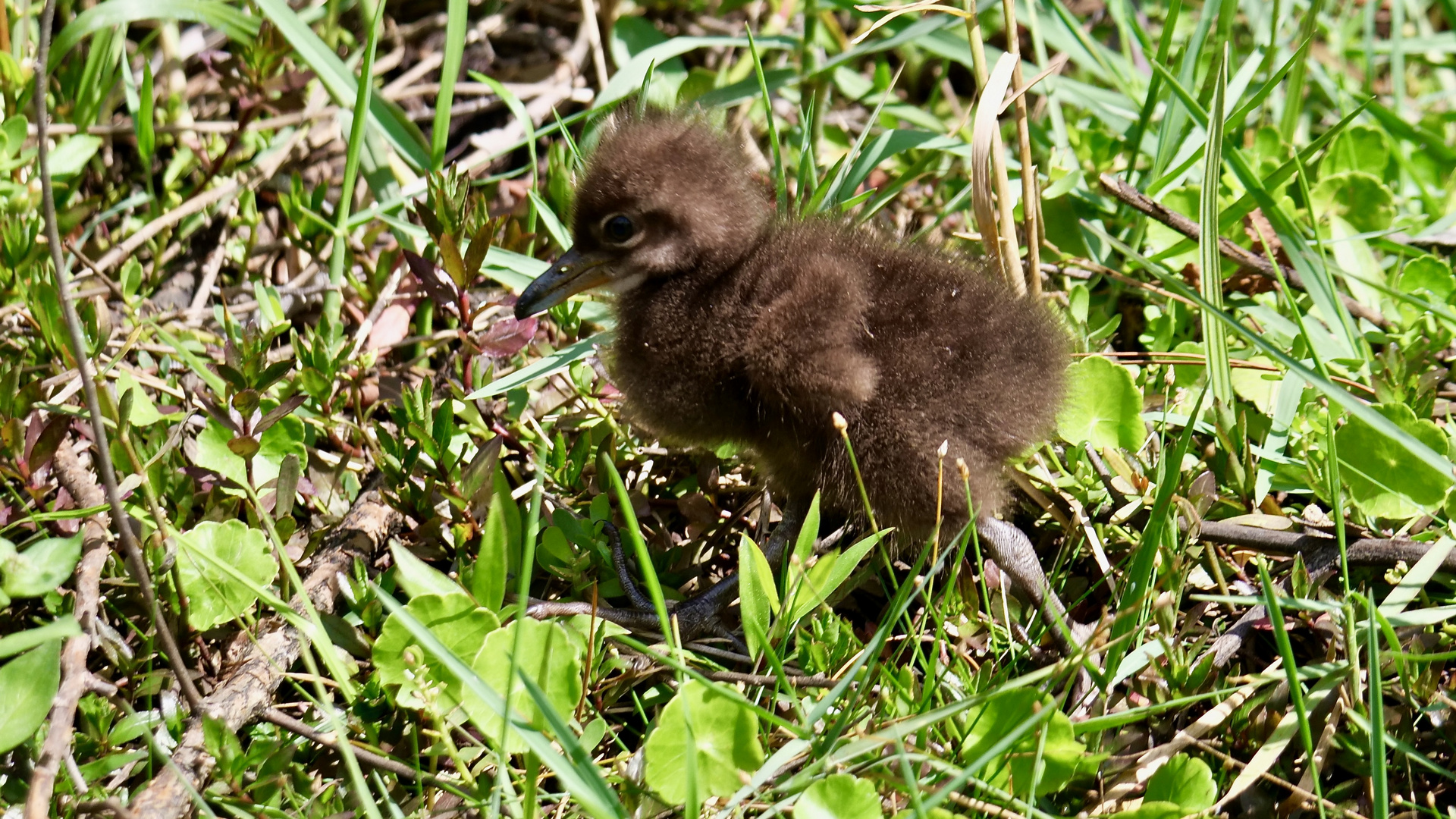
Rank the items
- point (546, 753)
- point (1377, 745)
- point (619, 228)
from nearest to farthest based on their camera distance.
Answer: point (546, 753), point (1377, 745), point (619, 228)

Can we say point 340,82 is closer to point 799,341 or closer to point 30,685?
point 799,341

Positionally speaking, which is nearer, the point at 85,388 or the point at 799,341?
the point at 85,388

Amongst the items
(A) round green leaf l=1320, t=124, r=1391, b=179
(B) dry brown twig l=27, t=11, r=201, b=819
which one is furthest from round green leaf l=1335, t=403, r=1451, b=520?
(B) dry brown twig l=27, t=11, r=201, b=819

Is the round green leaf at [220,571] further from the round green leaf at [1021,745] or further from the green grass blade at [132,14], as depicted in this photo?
the green grass blade at [132,14]

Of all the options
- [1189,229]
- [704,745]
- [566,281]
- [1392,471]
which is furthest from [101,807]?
[1189,229]

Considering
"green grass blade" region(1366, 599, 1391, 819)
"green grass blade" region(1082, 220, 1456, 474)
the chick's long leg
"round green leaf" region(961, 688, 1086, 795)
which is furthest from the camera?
the chick's long leg

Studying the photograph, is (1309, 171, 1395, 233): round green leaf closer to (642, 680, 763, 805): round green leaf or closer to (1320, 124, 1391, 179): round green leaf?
(1320, 124, 1391, 179): round green leaf

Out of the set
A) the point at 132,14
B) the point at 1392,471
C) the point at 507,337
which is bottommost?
the point at 1392,471

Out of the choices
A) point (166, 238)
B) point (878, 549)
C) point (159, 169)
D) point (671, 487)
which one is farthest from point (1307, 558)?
point (159, 169)
